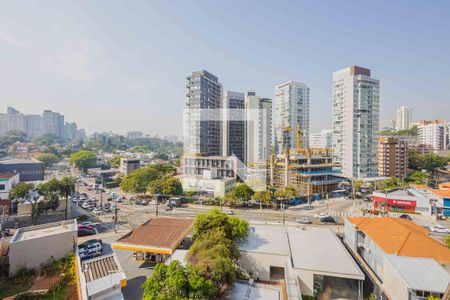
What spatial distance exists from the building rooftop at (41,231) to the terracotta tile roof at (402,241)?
51.9 ft

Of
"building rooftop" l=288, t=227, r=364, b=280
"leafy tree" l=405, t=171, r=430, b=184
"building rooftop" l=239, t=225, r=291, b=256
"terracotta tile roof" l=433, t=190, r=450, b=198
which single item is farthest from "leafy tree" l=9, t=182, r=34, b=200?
"leafy tree" l=405, t=171, r=430, b=184

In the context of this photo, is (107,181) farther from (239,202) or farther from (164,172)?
(239,202)

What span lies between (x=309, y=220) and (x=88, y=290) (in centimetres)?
1939

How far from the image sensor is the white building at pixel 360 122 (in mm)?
42219

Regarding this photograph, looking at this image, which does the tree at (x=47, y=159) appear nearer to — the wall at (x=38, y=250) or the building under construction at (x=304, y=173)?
the building under construction at (x=304, y=173)

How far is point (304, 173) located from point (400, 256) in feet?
70.9

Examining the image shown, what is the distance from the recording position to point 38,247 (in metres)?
10.2

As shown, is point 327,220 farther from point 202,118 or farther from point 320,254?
point 202,118

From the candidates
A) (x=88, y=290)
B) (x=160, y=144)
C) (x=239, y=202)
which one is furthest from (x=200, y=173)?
(x=160, y=144)

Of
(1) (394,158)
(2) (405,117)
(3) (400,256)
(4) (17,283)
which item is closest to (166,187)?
(4) (17,283)

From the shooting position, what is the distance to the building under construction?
31.4 metres

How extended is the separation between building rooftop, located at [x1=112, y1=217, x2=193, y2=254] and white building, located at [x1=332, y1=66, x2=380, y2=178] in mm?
37475

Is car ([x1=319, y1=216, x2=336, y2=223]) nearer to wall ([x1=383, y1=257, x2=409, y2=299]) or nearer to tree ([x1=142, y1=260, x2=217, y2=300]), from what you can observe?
wall ([x1=383, y1=257, x2=409, y2=299])

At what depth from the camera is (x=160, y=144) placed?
145875 mm
